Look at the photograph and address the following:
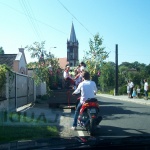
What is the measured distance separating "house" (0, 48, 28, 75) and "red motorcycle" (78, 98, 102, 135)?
1966 centimetres

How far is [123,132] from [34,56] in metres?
13.3

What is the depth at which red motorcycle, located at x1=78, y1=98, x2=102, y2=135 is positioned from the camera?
810cm

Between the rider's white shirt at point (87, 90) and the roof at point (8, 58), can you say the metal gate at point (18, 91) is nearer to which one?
the rider's white shirt at point (87, 90)

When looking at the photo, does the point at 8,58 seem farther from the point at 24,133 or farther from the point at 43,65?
the point at 24,133

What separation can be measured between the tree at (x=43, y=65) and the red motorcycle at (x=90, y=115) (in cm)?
1077

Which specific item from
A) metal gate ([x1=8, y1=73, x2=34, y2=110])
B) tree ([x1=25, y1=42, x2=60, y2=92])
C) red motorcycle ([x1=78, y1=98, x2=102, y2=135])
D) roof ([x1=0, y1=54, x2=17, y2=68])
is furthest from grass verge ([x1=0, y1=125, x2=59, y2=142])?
roof ([x1=0, y1=54, x2=17, y2=68])

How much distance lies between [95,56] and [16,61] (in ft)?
22.7

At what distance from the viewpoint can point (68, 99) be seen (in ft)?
50.2

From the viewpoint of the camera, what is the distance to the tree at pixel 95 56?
2680 cm

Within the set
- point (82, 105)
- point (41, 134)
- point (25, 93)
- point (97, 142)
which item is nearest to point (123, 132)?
point (82, 105)

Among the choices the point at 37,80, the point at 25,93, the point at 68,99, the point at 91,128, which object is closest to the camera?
the point at 91,128

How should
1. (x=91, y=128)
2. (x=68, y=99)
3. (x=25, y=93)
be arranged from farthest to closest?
(x=25, y=93) < (x=68, y=99) < (x=91, y=128)

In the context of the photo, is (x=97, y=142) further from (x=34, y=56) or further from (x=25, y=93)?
(x=34, y=56)

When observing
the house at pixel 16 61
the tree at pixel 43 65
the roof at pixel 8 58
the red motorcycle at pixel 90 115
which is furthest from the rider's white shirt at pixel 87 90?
the roof at pixel 8 58
